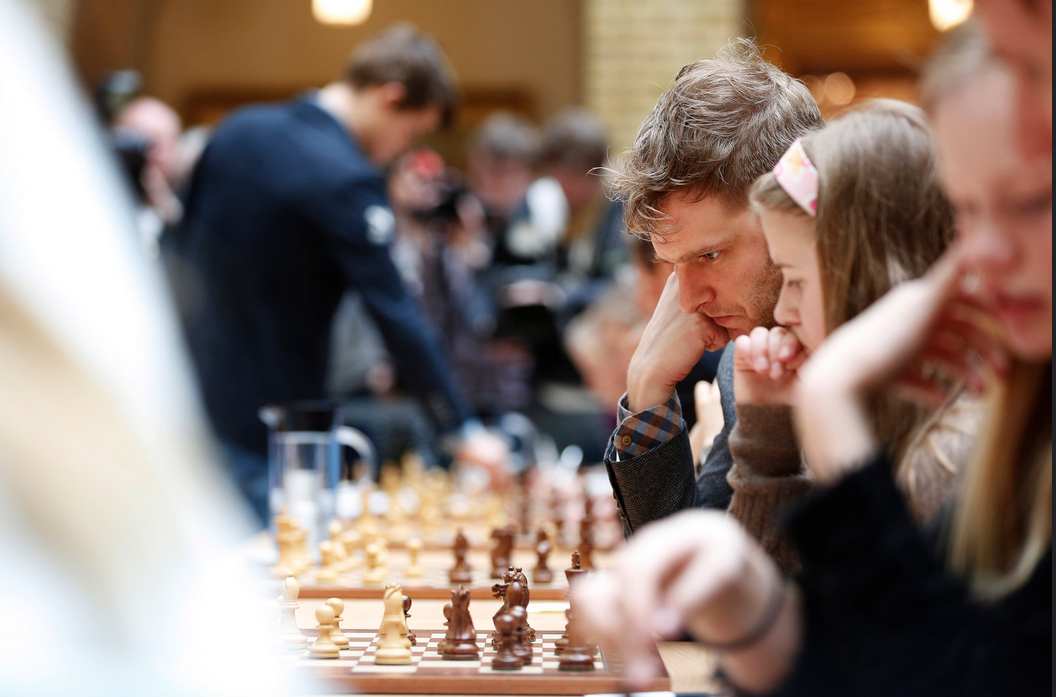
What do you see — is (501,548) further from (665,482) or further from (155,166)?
(155,166)

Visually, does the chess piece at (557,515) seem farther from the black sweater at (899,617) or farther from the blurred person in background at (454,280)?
the blurred person in background at (454,280)

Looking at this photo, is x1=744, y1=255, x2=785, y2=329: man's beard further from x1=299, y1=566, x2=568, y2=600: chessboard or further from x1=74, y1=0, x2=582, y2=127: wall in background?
x1=74, y1=0, x2=582, y2=127: wall in background

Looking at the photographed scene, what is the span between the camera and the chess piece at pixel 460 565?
1.76 m

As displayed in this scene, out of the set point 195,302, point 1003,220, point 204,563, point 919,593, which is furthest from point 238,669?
point 195,302

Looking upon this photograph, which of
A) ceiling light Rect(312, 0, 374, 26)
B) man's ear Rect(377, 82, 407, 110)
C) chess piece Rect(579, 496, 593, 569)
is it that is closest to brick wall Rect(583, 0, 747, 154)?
ceiling light Rect(312, 0, 374, 26)

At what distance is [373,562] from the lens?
1.81 metres

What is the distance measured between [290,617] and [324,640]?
6 centimetres

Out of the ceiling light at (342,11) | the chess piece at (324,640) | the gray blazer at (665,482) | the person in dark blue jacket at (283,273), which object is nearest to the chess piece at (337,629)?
the chess piece at (324,640)

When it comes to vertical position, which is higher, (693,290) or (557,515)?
(693,290)

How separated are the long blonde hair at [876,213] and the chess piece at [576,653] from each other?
0.42m

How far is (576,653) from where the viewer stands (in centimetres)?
117

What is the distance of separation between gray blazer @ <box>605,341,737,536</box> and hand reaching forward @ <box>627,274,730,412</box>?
0.05 metres

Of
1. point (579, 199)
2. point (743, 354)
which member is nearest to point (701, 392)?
point (743, 354)

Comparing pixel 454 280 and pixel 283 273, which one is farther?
pixel 454 280
